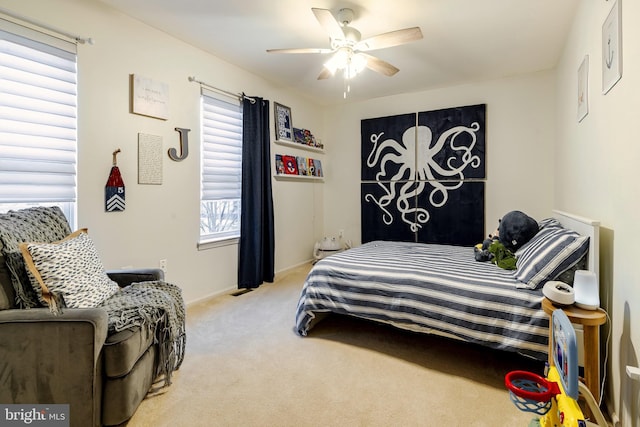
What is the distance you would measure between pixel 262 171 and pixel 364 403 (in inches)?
108

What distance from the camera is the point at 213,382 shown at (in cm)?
188

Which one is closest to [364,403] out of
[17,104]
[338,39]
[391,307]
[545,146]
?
[391,307]

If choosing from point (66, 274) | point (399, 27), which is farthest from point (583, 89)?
point (66, 274)

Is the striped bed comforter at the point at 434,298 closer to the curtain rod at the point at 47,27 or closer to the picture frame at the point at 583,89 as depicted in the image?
the picture frame at the point at 583,89

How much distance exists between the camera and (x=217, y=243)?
3.44m

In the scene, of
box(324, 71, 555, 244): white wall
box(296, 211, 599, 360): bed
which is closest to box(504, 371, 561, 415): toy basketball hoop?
box(296, 211, 599, 360): bed

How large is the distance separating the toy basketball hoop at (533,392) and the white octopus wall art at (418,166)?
325cm

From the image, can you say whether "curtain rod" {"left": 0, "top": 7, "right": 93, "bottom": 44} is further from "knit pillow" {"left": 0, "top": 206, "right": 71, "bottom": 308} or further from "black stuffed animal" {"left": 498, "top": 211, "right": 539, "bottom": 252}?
"black stuffed animal" {"left": 498, "top": 211, "right": 539, "bottom": 252}

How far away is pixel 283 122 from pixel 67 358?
3442mm

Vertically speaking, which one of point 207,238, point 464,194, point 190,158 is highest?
point 190,158

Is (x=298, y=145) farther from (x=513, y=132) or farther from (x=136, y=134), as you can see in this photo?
(x=513, y=132)

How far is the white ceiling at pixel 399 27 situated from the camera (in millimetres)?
2441

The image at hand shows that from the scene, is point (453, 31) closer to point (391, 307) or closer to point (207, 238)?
point (391, 307)

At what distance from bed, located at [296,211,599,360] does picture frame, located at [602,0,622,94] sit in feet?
2.36
